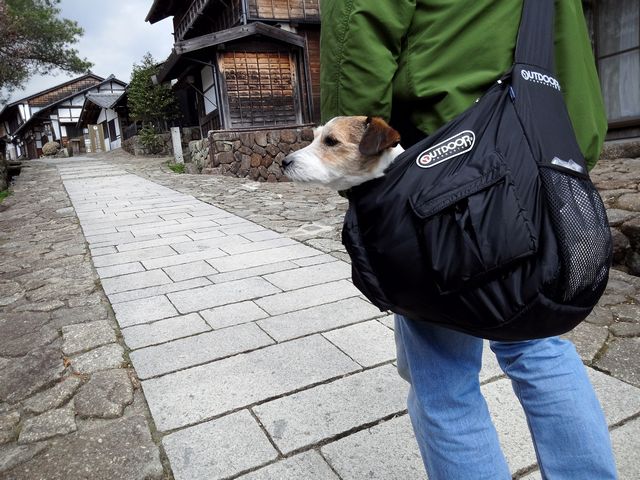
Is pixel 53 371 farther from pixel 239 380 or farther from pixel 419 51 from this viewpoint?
pixel 419 51

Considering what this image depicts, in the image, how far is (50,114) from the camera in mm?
38938

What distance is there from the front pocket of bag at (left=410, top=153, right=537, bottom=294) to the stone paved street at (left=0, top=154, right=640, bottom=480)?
1153 mm

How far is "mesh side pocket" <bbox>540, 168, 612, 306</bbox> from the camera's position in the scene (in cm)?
106

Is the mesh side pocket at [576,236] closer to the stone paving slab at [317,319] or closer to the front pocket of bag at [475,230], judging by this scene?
the front pocket of bag at [475,230]

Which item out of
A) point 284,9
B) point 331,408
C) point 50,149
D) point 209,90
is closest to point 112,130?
point 50,149

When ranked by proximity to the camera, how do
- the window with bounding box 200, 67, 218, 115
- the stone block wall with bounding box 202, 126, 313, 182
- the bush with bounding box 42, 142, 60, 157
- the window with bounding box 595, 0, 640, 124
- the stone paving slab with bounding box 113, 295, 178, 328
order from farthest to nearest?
the bush with bounding box 42, 142, 60, 157 → the window with bounding box 200, 67, 218, 115 → the stone block wall with bounding box 202, 126, 313, 182 → the window with bounding box 595, 0, 640, 124 → the stone paving slab with bounding box 113, 295, 178, 328

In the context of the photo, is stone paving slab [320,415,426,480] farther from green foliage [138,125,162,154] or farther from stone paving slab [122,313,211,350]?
green foliage [138,125,162,154]

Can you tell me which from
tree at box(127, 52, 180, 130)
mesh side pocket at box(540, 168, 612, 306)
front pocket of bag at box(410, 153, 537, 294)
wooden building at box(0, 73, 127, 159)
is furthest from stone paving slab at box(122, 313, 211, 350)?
wooden building at box(0, 73, 127, 159)

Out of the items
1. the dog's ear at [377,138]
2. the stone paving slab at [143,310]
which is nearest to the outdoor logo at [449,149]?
the dog's ear at [377,138]

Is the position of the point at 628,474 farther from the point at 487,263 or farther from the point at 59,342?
the point at 59,342

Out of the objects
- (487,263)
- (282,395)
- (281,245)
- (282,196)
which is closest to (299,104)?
(282,196)

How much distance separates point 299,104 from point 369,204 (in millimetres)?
14741

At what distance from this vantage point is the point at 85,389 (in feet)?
8.39

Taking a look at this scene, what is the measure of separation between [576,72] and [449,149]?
0.47m
